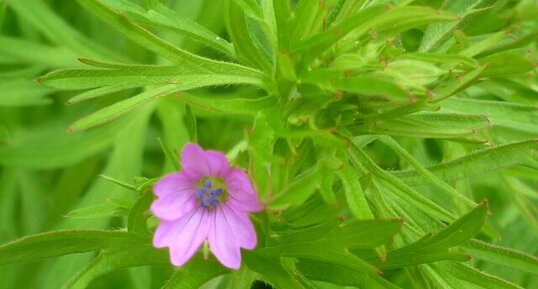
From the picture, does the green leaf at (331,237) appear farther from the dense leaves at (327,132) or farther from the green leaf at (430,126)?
the green leaf at (430,126)

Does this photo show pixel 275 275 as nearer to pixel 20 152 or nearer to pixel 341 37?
pixel 341 37

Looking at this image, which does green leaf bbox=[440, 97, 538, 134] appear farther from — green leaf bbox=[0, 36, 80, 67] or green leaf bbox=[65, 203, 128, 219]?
green leaf bbox=[0, 36, 80, 67]

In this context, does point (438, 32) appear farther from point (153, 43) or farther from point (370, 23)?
point (153, 43)

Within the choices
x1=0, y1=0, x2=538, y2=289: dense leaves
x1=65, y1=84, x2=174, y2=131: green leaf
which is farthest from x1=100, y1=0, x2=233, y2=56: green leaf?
x1=65, y1=84, x2=174, y2=131: green leaf

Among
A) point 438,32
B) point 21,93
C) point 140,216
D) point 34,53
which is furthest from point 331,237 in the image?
point 34,53

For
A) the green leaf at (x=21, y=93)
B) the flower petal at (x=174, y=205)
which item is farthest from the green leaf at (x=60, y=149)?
the flower petal at (x=174, y=205)

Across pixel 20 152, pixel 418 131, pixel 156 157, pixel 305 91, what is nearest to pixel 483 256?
pixel 418 131
